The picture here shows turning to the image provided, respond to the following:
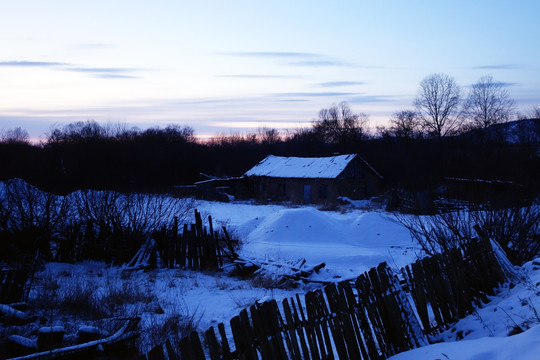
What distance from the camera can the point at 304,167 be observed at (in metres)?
41.3

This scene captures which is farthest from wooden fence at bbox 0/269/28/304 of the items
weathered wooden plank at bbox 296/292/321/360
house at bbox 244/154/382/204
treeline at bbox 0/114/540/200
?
house at bbox 244/154/382/204

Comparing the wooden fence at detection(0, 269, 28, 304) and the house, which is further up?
the house

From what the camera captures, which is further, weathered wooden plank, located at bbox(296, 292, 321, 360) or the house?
the house

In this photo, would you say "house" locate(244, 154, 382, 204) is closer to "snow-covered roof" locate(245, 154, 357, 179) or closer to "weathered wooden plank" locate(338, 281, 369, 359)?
"snow-covered roof" locate(245, 154, 357, 179)

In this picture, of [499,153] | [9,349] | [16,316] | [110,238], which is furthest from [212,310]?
[499,153]

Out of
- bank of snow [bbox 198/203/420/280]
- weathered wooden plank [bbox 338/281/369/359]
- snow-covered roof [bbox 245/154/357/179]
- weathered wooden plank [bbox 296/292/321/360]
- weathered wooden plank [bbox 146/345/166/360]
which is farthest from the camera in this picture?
snow-covered roof [bbox 245/154/357/179]

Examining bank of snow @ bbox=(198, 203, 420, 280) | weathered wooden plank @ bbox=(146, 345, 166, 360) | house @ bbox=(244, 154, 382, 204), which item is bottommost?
bank of snow @ bbox=(198, 203, 420, 280)

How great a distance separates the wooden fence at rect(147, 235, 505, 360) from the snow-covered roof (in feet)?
102

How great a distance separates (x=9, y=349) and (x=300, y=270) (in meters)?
6.97

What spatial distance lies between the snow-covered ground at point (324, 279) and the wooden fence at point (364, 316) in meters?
0.35

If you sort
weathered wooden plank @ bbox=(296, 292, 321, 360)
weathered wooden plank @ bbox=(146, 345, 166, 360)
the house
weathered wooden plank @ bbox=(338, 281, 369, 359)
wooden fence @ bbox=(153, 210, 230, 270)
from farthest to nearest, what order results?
1. the house
2. wooden fence @ bbox=(153, 210, 230, 270)
3. weathered wooden plank @ bbox=(338, 281, 369, 359)
4. weathered wooden plank @ bbox=(296, 292, 321, 360)
5. weathered wooden plank @ bbox=(146, 345, 166, 360)

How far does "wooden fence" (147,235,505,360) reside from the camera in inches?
151

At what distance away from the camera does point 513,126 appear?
56.7 m

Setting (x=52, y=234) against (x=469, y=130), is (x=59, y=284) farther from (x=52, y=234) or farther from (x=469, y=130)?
(x=469, y=130)
